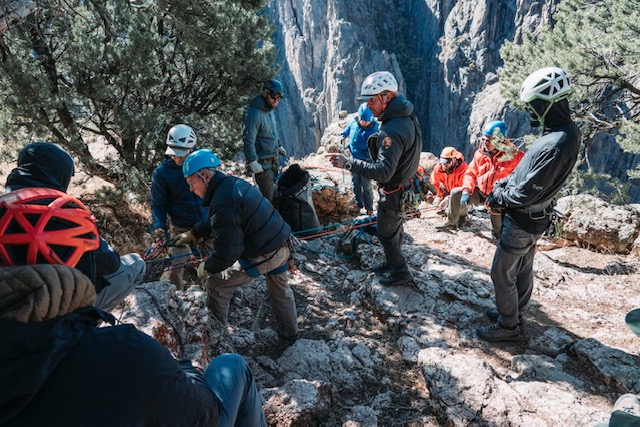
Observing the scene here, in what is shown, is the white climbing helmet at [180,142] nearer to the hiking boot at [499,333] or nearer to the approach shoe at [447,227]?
the hiking boot at [499,333]

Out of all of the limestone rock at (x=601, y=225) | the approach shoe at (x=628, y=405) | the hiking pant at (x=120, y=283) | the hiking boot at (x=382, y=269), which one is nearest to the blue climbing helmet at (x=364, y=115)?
the hiking boot at (x=382, y=269)

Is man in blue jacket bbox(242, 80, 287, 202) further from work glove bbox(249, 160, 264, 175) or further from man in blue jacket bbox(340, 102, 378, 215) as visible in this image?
man in blue jacket bbox(340, 102, 378, 215)

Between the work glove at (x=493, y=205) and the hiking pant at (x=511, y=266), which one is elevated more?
the work glove at (x=493, y=205)

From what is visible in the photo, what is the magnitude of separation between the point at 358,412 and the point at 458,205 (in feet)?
14.4

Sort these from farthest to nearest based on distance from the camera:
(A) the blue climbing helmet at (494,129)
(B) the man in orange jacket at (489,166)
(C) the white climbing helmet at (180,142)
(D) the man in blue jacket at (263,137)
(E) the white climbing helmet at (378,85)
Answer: (A) the blue climbing helmet at (494,129) < (B) the man in orange jacket at (489,166) < (D) the man in blue jacket at (263,137) < (C) the white climbing helmet at (180,142) < (E) the white climbing helmet at (378,85)

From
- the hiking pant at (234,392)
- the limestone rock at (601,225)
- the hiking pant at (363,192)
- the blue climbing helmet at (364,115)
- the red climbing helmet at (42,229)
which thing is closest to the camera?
the red climbing helmet at (42,229)

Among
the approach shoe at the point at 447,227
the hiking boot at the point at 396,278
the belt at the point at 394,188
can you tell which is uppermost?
the belt at the point at 394,188

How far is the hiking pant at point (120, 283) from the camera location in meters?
2.50

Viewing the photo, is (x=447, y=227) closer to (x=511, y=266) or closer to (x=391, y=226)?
(x=391, y=226)

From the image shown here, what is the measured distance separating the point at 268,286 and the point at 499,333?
227 cm

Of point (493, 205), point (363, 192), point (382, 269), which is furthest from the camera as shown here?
point (363, 192)

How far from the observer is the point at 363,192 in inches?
287

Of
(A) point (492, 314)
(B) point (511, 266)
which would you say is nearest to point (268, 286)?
(B) point (511, 266)

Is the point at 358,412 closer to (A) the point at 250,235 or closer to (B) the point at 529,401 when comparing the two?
(B) the point at 529,401
